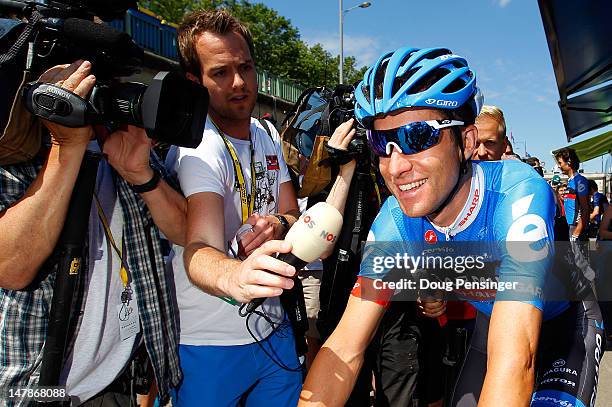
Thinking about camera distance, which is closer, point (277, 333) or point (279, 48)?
point (277, 333)

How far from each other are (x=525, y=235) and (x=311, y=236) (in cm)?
94

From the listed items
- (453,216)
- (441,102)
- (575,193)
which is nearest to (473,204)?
(453,216)

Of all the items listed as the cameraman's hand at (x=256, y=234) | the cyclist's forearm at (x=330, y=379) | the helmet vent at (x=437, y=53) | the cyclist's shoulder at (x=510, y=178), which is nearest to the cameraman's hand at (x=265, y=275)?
the cameraman's hand at (x=256, y=234)

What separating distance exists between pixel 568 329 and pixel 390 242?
0.98 meters

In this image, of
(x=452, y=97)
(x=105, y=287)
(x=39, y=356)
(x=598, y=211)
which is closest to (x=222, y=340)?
(x=105, y=287)

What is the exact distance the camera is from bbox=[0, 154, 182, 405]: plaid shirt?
1.49 m

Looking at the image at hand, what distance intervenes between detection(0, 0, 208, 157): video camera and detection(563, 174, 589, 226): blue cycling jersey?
850 cm

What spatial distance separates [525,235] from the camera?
67.6 inches

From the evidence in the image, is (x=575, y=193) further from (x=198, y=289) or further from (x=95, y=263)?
(x=95, y=263)

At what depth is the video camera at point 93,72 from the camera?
1.37 m

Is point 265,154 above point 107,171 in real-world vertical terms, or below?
above

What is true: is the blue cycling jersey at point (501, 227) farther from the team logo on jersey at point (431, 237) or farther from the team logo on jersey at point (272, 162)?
the team logo on jersey at point (272, 162)

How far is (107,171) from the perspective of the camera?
187 cm

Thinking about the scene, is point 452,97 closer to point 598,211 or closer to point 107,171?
point 107,171
